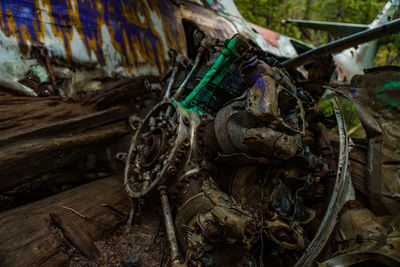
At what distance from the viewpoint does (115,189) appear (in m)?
2.66

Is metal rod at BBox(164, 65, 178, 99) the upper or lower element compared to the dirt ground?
upper

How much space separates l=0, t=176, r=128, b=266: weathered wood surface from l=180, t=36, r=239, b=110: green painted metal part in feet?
4.04

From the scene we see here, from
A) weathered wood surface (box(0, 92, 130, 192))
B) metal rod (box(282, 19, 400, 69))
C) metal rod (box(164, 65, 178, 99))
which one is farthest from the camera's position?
metal rod (box(282, 19, 400, 69))

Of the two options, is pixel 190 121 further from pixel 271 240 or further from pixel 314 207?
pixel 314 207

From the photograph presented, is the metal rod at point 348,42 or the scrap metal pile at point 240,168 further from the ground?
the metal rod at point 348,42

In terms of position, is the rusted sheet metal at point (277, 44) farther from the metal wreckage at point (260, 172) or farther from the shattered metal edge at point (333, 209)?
the shattered metal edge at point (333, 209)

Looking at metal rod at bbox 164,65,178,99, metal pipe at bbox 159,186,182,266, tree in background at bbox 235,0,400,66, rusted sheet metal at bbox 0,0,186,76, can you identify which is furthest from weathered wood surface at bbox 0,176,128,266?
tree in background at bbox 235,0,400,66

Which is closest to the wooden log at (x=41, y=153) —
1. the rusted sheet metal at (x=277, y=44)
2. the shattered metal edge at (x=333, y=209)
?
the shattered metal edge at (x=333, y=209)

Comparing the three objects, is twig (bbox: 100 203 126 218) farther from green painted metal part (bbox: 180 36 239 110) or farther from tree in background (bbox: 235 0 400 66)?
tree in background (bbox: 235 0 400 66)

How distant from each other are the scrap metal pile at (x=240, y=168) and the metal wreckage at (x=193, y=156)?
0.01 metres

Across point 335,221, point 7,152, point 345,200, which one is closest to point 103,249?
point 7,152

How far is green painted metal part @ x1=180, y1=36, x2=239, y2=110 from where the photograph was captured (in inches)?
92.2

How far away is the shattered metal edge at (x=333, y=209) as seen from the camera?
1771mm

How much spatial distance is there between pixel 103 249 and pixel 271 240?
4.49 feet
